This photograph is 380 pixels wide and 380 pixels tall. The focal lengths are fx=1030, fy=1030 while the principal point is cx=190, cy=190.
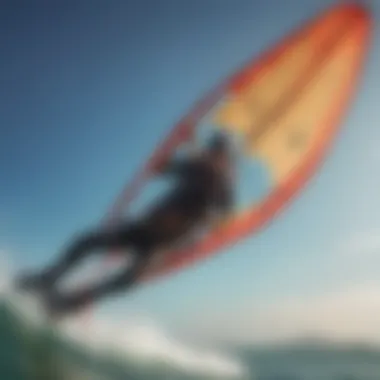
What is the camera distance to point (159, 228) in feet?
4.59

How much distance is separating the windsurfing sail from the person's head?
0.02m

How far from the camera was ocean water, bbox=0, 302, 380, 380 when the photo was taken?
137cm

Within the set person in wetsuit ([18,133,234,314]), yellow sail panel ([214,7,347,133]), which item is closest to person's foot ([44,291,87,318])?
person in wetsuit ([18,133,234,314])

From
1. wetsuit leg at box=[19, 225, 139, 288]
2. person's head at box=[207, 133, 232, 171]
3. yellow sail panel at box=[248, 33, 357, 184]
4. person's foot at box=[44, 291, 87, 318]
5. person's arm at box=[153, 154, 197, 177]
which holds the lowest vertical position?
person's foot at box=[44, 291, 87, 318]

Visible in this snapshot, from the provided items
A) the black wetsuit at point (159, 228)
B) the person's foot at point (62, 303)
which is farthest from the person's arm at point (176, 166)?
the person's foot at point (62, 303)

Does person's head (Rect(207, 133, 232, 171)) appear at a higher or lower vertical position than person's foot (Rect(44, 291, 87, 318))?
higher

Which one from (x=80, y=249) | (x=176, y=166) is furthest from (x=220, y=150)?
(x=80, y=249)

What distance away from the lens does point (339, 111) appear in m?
1.42

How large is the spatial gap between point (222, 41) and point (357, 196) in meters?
0.29

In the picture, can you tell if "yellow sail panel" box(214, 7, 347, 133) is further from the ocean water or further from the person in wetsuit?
the ocean water

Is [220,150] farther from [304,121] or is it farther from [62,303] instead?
[62,303]

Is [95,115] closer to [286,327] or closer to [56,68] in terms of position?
[56,68]

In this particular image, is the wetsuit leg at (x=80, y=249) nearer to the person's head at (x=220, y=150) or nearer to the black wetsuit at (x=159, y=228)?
the black wetsuit at (x=159, y=228)

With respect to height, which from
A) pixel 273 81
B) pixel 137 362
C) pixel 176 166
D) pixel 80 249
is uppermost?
pixel 273 81
